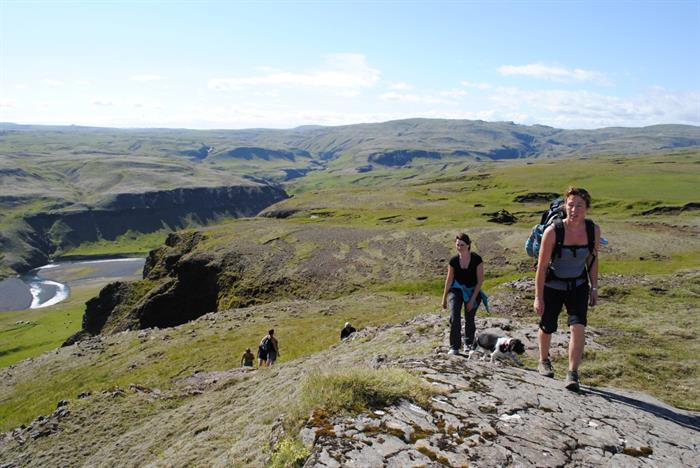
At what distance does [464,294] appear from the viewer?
1477 centimetres

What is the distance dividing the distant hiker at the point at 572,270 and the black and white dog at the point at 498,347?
9.31ft

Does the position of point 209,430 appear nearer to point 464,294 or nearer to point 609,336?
point 464,294

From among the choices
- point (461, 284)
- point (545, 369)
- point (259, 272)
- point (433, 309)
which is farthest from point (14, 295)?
point (545, 369)

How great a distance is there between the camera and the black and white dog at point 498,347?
14.1 metres

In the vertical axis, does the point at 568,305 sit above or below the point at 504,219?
above

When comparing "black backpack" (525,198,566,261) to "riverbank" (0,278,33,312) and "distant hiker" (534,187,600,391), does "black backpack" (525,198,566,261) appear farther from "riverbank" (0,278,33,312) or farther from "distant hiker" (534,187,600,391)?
"riverbank" (0,278,33,312)

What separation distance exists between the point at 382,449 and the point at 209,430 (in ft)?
28.3

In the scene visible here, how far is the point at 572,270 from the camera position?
11.0 m

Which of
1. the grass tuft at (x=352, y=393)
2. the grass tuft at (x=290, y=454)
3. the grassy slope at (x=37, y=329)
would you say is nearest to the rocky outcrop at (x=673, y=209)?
the grass tuft at (x=352, y=393)

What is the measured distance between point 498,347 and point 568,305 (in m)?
3.61

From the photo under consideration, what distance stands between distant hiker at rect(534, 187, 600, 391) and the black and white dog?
2839 mm

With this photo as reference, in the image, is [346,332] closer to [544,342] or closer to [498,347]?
[498,347]

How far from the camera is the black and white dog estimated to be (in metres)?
14.1

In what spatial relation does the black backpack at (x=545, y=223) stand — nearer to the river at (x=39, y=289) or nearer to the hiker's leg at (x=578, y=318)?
the hiker's leg at (x=578, y=318)
